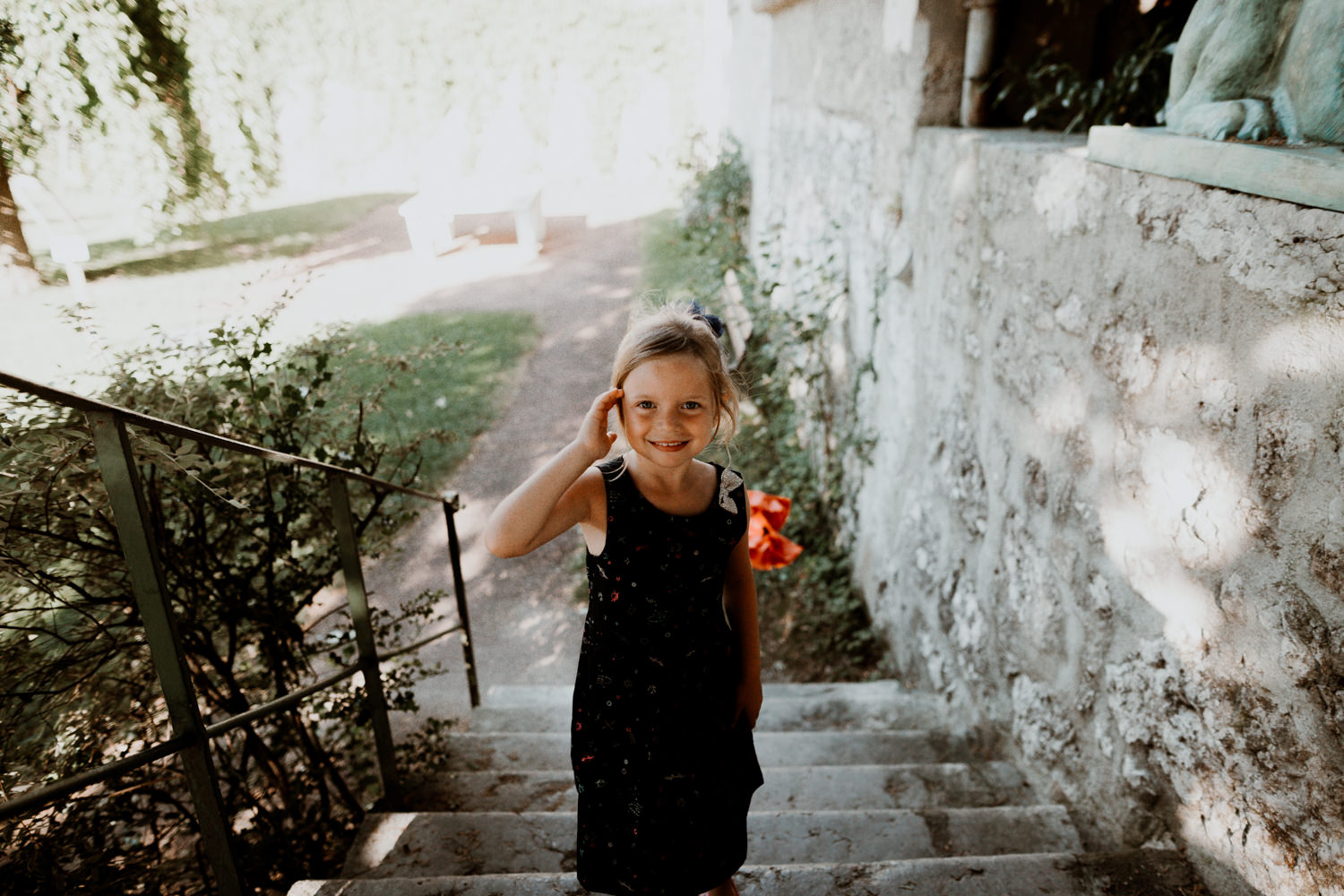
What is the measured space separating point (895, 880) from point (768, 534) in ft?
5.60

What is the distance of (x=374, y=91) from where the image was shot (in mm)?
14375

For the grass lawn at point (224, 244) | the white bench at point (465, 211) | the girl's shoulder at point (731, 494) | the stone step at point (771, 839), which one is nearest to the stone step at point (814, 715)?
the stone step at point (771, 839)

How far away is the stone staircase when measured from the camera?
152 cm

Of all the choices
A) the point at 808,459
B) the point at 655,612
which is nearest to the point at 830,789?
the point at 655,612

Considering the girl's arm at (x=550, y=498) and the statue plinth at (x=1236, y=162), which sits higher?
the statue plinth at (x=1236, y=162)

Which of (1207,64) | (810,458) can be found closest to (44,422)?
(1207,64)

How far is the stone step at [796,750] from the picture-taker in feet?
7.75

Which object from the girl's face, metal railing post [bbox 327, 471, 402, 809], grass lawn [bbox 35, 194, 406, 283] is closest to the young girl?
the girl's face

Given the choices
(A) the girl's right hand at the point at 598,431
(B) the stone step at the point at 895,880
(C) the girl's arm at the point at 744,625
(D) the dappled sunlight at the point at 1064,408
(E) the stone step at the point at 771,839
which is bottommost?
(E) the stone step at the point at 771,839

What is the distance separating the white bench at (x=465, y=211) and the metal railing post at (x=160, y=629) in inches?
371

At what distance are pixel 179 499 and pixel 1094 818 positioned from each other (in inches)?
84.2

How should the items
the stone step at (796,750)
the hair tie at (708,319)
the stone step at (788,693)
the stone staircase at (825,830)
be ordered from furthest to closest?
the stone step at (788,693)
the stone step at (796,750)
the stone staircase at (825,830)
the hair tie at (708,319)

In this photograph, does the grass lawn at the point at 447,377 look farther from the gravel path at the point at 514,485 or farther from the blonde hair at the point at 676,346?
the blonde hair at the point at 676,346

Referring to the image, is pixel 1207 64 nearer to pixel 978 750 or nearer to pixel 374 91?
pixel 978 750
